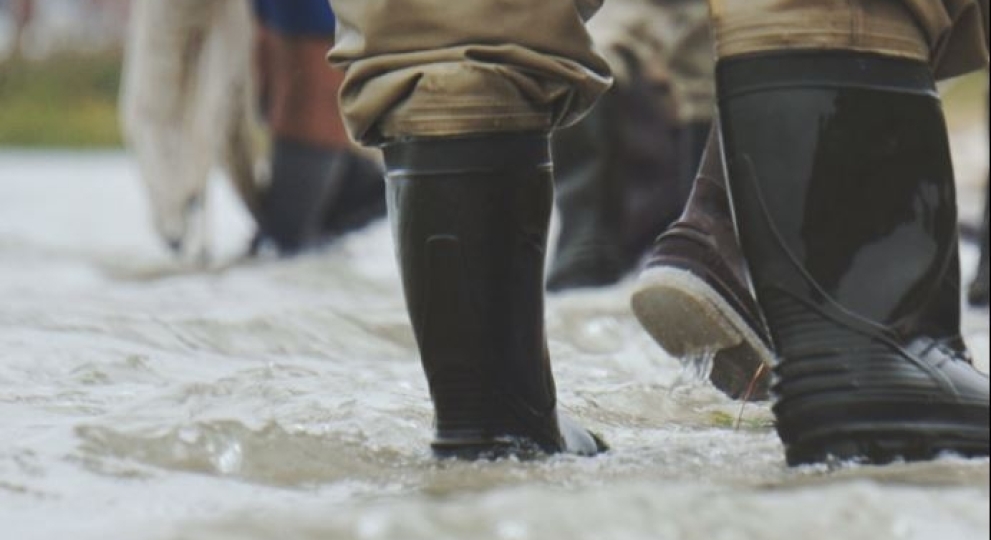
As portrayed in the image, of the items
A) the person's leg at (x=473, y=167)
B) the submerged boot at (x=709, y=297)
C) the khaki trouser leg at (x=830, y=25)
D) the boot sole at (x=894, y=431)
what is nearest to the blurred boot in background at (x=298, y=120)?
the submerged boot at (x=709, y=297)

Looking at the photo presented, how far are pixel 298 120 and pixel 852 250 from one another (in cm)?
418

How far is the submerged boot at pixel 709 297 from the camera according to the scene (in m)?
2.68

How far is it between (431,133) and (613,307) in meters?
2.08

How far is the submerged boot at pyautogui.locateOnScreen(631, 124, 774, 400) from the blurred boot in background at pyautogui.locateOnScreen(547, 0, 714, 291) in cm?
235

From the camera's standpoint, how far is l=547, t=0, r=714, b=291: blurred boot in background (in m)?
5.21

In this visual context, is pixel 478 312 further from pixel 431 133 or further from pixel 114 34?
pixel 114 34

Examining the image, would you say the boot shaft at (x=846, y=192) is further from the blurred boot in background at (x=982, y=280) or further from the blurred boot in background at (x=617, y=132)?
the blurred boot in background at (x=617, y=132)

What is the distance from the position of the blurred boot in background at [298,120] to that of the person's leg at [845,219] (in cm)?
397

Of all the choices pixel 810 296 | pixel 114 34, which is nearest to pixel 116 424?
pixel 810 296

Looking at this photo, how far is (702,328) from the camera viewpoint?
8.87 ft

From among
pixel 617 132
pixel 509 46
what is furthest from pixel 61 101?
pixel 509 46

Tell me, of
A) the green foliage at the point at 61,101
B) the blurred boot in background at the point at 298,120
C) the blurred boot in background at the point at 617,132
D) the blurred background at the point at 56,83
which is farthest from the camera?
the blurred background at the point at 56,83

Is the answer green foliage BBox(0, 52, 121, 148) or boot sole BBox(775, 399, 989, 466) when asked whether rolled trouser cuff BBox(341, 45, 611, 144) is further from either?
green foliage BBox(0, 52, 121, 148)

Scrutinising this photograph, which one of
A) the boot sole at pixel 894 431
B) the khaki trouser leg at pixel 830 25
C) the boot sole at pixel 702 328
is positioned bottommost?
the boot sole at pixel 702 328
